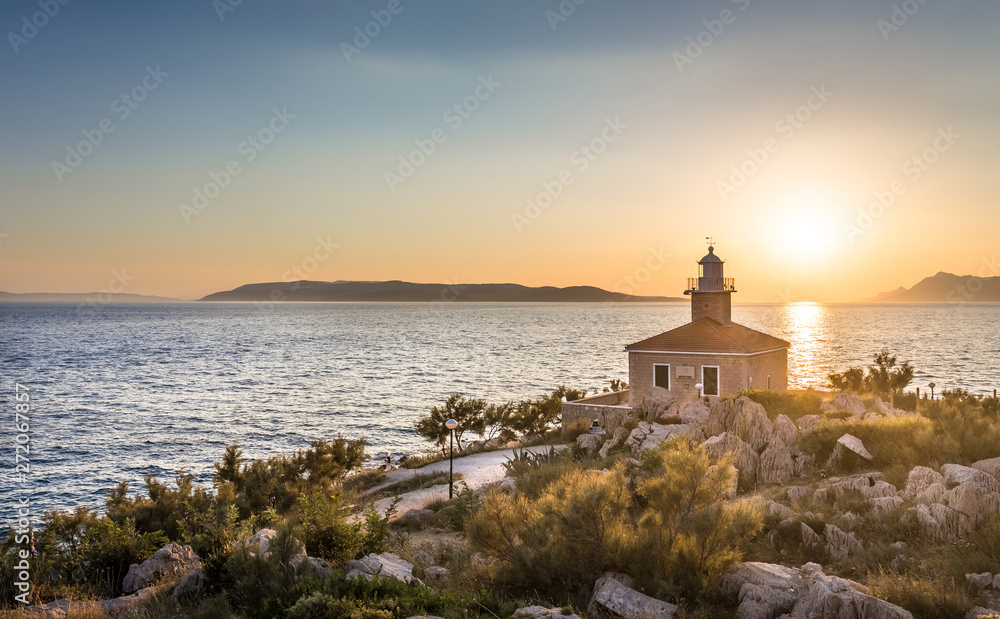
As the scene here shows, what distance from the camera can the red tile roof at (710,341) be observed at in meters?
26.9

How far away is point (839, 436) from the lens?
1377 cm

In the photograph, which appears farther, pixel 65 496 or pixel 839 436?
pixel 65 496

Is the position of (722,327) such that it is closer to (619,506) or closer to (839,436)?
(839,436)

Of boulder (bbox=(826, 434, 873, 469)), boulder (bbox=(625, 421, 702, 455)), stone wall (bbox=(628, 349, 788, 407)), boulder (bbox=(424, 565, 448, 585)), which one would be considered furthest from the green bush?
stone wall (bbox=(628, 349, 788, 407))

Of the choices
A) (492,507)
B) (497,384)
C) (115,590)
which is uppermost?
(492,507)

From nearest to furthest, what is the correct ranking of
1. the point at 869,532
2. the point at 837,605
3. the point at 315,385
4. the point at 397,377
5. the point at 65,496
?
the point at 837,605
the point at 869,532
the point at 65,496
the point at 315,385
the point at 397,377

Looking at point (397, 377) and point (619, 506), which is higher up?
point (619, 506)

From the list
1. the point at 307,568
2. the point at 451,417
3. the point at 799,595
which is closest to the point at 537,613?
the point at 799,595

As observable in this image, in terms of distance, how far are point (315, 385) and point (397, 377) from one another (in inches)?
348

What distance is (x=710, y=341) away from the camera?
27375 mm

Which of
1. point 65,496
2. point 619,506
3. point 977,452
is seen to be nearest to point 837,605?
point 619,506

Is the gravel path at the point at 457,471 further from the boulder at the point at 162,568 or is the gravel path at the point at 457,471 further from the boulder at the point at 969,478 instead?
the boulder at the point at 969,478

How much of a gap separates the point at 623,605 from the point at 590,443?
13344mm

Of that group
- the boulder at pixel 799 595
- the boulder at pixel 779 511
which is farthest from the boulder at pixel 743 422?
the boulder at pixel 799 595
